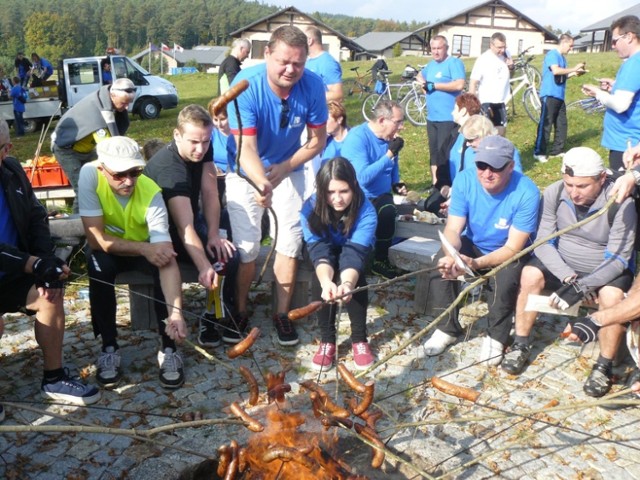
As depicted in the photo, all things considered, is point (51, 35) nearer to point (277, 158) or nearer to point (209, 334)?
point (277, 158)

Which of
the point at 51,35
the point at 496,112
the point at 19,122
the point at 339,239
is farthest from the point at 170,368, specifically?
the point at 51,35

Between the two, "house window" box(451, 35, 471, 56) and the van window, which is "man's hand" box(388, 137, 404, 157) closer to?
the van window

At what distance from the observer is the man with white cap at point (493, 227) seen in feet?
13.3

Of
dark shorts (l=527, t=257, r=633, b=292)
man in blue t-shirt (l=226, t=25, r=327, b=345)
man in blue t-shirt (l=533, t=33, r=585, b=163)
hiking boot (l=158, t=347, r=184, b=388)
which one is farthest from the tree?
dark shorts (l=527, t=257, r=633, b=292)

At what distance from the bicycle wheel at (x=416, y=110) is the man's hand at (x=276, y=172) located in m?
10.3

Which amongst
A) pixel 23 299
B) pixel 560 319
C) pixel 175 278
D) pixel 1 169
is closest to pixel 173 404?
pixel 175 278

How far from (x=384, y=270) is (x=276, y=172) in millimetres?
1849

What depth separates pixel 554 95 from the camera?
966 centimetres

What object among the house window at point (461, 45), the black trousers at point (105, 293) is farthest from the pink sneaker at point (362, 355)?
the house window at point (461, 45)

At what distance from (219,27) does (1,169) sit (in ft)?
463

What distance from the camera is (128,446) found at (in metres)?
3.21

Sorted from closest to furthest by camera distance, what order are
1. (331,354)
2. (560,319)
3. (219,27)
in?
(331,354) → (560,319) → (219,27)

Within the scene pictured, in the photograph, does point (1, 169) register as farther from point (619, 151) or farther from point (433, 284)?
point (619, 151)

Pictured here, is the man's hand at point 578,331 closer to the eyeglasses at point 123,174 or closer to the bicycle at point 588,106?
the eyeglasses at point 123,174
